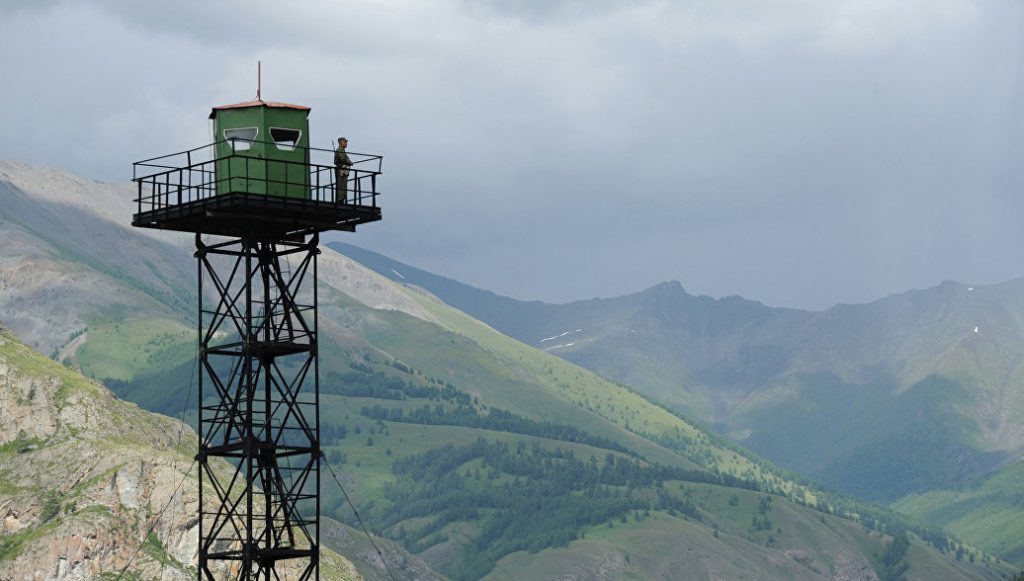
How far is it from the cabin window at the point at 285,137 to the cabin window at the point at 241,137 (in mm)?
756

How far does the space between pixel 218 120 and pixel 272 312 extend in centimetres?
819

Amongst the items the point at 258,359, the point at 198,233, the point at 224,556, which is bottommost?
the point at 224,556

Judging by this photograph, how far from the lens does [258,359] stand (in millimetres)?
76562

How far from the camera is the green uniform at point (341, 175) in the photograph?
7631cm

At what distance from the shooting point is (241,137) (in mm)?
Result: 74562

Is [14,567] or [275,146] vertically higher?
[275,146]

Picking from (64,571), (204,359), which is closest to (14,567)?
(64,571)

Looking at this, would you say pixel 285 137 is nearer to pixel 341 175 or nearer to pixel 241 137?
pixel 241 137

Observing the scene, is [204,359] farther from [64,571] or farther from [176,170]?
[64,571]

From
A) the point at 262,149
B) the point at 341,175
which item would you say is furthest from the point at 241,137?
the point at 341,175

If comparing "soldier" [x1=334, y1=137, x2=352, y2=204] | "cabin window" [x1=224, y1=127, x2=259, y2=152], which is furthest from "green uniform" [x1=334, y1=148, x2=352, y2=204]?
"cabin window" [x1=224, y1=127, x2=259, y2=152]

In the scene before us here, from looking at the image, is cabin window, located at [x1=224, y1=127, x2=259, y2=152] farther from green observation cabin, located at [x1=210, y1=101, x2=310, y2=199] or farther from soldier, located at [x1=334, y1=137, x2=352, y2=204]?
soldier, located at [x1=334, y1=137, x2=352, y2=204]

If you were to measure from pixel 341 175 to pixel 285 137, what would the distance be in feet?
A: 10.8

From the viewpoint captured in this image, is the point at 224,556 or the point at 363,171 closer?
the point at 224,556
